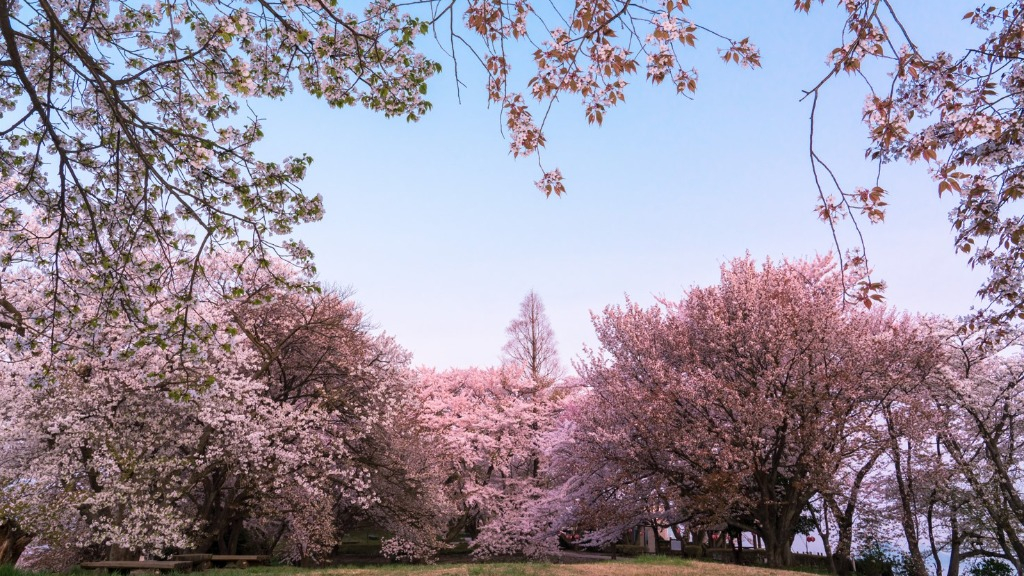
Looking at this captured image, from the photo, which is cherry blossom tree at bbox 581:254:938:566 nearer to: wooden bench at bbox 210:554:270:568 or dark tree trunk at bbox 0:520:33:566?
wooden bench at bbox 210:554:270:568

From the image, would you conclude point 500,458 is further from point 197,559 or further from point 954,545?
point 954,545

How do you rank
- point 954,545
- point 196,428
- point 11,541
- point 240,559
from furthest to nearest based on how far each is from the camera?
point 954,545, point 196,428, point 240,559, point 11,541

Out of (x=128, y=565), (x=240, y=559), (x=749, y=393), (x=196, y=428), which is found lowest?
(x=240, y=559)

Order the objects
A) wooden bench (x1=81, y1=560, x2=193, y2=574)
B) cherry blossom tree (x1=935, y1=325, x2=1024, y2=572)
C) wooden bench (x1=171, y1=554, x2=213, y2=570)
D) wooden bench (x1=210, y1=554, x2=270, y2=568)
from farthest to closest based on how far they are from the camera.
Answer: cherry blossom tree (x1=935, y1=325, x2=1024, y2=572) < wooden bench (x1=210, y1=554, x2=270, y2=568) < wooden bench (x1=171, y1=554, x2=213, y2=570) < wooden bench (x1=81, y1=560, x2=193, y2=574)

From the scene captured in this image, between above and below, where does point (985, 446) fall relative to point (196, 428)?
above

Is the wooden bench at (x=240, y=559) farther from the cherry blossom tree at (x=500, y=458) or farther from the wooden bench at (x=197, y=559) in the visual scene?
the cherry blossom tree at (x=500, y=458)

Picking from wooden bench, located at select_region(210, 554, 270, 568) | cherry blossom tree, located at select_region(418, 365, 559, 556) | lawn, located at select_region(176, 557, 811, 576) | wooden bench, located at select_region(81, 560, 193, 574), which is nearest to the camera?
lawn, located at select_region(176, 557, 811, 576)

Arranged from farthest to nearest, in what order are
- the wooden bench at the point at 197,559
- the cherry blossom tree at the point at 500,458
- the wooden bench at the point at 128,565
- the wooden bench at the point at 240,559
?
the cherry blossom tree at the point at 500,458 < the wooden bench at the point at 240,559 < the wooden bench at the point at 197,559 < the wooden bench at the point at 128,565

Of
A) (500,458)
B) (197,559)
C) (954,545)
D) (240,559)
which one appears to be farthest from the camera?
(500,458)

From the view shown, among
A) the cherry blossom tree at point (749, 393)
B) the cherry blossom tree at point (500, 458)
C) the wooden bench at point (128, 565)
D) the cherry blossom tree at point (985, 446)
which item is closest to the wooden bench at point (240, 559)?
the wooden bench at point (128, 565)

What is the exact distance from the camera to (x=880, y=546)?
71.7 feet

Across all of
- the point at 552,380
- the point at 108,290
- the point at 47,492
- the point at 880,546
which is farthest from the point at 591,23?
the point at 552,380

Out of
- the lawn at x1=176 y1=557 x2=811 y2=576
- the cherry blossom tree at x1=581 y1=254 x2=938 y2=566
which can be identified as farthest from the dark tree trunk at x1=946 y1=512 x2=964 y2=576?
the lawn at x1=176 y1=557 x2=811 y2=576

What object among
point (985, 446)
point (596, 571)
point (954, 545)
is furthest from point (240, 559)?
point (985, 446)
